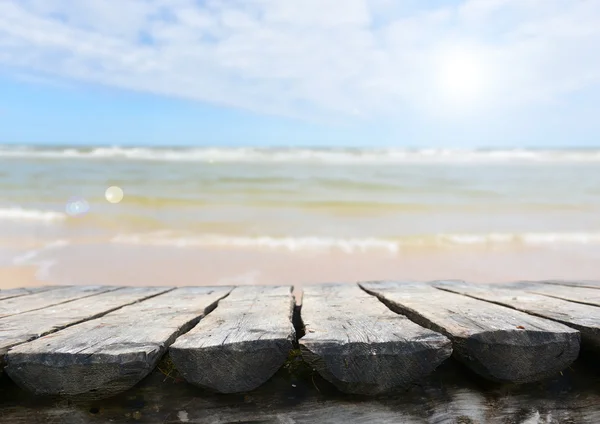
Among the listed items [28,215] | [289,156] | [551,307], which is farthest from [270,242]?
[289,156]

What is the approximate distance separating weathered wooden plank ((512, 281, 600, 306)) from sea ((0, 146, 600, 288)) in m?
3.22

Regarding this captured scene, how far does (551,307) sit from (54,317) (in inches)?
71.9

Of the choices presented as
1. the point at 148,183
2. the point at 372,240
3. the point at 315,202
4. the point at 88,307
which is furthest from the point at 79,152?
the point at 88,307

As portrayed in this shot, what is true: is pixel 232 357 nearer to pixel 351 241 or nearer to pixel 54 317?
pixel 54 317

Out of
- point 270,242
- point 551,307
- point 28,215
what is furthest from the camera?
point 28,215

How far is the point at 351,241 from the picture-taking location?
759 centimetres

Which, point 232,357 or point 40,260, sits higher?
point 232,357

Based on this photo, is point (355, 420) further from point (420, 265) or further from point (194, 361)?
point (420, 265)

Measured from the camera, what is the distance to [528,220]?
9.45 metres

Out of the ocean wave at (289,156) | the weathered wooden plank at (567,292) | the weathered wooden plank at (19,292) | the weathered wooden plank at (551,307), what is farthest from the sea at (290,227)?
the ocean wave at (289,156)

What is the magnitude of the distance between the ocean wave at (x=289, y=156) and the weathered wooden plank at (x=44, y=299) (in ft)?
71.5

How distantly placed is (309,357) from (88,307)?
3.93 ft

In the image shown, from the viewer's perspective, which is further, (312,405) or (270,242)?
(270,242)

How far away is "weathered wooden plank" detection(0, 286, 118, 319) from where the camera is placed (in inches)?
78.4
